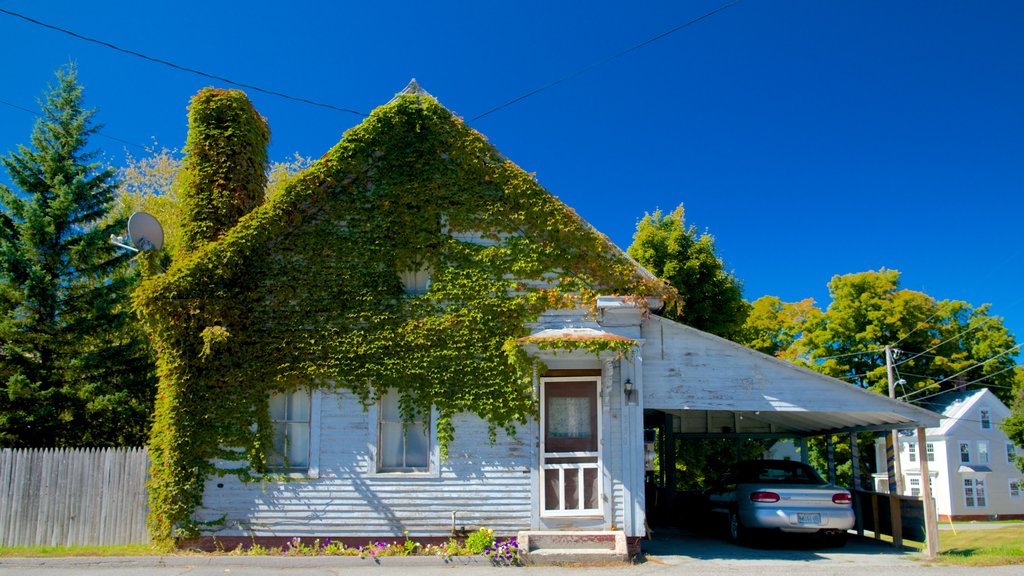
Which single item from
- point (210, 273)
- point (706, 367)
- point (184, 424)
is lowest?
point (184, 424)

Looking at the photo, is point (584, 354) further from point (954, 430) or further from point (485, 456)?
point (954, 430)

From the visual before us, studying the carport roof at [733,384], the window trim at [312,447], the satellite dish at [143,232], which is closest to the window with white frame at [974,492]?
the carport roof at [733,384]

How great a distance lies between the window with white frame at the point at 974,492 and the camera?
147ft

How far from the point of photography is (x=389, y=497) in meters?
11.1

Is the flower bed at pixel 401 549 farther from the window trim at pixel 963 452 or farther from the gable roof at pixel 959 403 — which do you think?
the window trim at pixel 963 452

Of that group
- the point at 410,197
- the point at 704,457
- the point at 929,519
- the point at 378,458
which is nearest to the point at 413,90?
the point at 410,197

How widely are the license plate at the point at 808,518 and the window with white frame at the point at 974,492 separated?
41.7 meters

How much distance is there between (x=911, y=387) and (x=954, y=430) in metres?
5.70

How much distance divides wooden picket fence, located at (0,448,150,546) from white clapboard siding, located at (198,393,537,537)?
1482 mm

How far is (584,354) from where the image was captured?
435 inches

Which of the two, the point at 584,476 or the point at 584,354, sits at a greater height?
the point at 584,354

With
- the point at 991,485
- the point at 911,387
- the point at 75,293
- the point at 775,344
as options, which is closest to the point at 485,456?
the point at 75,293

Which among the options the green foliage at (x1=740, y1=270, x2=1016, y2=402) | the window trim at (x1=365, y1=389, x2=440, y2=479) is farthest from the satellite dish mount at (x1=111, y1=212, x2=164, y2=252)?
the green foliage at (x1=740, y1=270, x2=1016, y2=402)

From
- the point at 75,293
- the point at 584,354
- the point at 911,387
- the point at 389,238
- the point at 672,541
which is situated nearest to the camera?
the point at 584,354
